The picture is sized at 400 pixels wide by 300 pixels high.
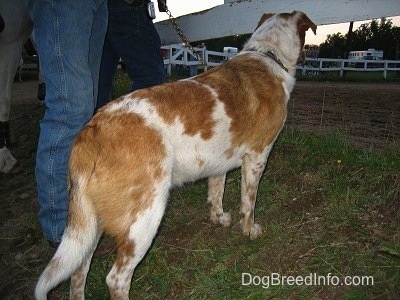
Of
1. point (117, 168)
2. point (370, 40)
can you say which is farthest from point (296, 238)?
point (370, 40)

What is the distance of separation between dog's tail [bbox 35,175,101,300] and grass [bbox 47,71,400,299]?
2.03ft

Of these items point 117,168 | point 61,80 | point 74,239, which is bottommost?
point 74,239

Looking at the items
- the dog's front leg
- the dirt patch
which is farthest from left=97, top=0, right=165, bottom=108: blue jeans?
the dirt patch

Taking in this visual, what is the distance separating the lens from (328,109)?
588 cm

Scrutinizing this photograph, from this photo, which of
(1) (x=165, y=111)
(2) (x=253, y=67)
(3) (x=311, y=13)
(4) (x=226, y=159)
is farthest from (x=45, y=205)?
(3) (x=311, y=13)

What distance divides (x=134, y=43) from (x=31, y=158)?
7.45ft

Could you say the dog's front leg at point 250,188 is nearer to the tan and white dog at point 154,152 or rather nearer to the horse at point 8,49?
the tan and white dog at point 154,152

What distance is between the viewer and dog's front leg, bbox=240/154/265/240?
2959mm

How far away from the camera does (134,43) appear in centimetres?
344

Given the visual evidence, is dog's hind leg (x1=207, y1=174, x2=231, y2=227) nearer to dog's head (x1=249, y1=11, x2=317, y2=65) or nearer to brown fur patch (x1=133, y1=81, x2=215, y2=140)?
brown fur patch (x1=133, y1=81, x2=215, y2=140)

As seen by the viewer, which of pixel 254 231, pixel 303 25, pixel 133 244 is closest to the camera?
pixel 133 244

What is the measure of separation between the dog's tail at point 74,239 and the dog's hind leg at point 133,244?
0.62 ft

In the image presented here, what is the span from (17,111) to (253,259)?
229 inches

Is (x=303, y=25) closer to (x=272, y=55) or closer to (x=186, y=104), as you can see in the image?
(x=272, y=55)
